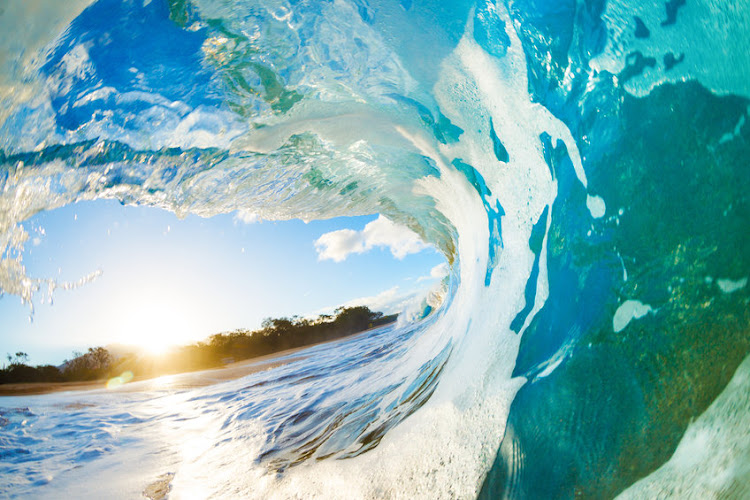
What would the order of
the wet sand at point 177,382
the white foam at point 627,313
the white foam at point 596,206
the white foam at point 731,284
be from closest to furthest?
the white foam at point 731,284
the white foam at point 627,313
the white foam at point 596,206
the wet sand at point 177,382

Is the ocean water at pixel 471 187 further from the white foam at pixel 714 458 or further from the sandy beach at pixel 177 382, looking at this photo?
the sandy beach at pixel 177 382

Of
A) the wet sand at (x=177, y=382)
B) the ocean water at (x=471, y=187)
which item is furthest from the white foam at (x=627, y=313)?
the wet sand at (x=177, y=382)

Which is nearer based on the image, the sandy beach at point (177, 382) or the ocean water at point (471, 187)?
the ocean water at point (471, 187)

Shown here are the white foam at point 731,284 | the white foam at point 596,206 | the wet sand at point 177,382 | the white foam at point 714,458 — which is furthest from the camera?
the wet sand at point 177,382

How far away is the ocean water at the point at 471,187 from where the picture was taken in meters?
1.32

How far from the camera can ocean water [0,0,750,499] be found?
132 centimetres

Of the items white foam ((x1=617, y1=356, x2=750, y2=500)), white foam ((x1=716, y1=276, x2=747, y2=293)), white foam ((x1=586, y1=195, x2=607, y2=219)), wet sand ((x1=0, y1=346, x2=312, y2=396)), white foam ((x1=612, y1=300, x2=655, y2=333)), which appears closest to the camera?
white foam ((x1=617, y1=356, x2=750, y2=500))

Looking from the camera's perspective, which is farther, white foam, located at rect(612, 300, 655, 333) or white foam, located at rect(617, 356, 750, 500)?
white foam, located at rect(612, 300, 655, 333)

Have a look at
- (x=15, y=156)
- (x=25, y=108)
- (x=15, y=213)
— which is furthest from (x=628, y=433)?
(x=15, y=213)

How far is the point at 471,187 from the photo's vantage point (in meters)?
3.64

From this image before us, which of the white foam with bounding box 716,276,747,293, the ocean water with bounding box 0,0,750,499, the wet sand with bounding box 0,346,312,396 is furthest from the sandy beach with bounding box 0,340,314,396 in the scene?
the white foam with bounding box 716,276,747,293

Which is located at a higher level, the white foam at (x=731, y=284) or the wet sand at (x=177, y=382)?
the white foam at (x=731, y=284)

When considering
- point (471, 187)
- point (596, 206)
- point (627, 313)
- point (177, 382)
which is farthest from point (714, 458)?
point (177, 382)

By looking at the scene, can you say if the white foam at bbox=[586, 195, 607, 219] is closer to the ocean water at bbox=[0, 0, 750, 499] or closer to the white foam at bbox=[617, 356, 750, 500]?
the ocean water at bbox=[0, 0, 750, 499]
